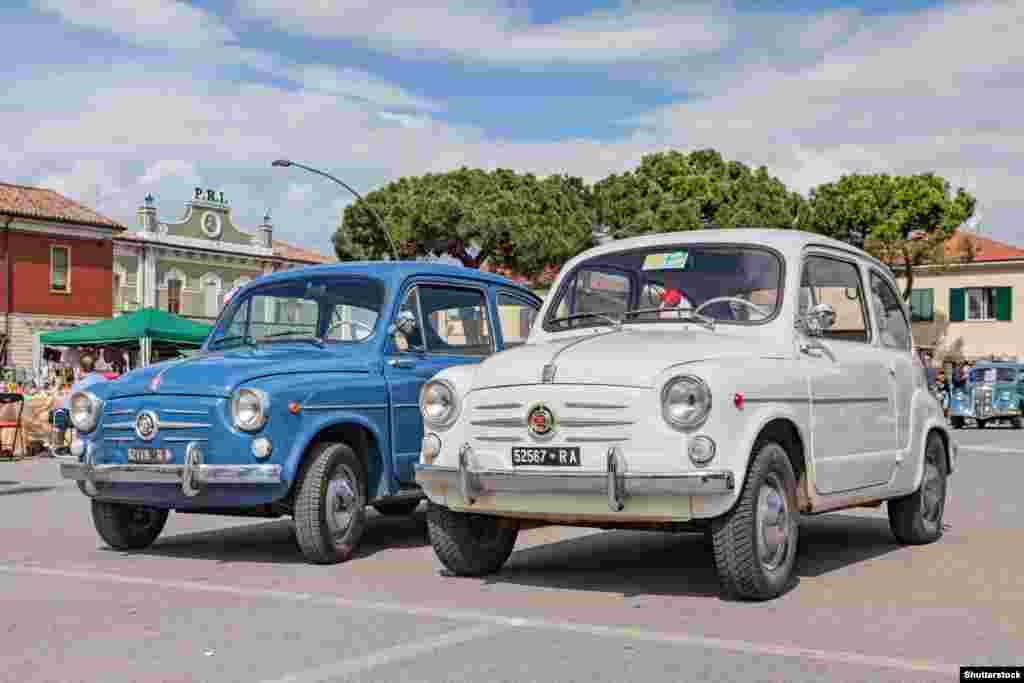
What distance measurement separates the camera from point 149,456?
8.27 m

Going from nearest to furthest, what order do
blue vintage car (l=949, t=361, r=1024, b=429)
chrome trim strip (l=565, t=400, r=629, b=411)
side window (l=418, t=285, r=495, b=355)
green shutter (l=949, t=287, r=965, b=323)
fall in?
chrome trim strip (l=565, t=400, r=629, b=411), side window (l=418, t=285, r=495, b=355), blue vintage car (l=949, t=361, r=1024, b=429), green shutter (l=949, t=287, r=965, b=323)

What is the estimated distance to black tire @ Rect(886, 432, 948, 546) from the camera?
9023 millimetres

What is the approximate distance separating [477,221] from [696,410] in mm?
47472

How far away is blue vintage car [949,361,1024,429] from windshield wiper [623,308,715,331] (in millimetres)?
28635

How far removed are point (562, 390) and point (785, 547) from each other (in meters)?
1.40

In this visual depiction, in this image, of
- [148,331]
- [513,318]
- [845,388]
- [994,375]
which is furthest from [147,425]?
[994,375]

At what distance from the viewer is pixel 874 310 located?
29.1 feet

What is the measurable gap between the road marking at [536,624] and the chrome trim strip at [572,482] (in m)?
0.70

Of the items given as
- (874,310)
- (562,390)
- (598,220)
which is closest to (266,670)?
(562,390)

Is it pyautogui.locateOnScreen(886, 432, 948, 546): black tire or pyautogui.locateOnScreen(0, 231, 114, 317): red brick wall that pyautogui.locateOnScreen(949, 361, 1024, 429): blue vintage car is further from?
pyautogui.locateOnScreen(0, 231, 114, 317): red brick wall

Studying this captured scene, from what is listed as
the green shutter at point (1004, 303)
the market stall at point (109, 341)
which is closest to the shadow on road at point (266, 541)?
the market stall at point (109, 341)

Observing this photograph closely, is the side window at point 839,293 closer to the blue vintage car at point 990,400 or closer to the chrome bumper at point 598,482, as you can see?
the chrome bumper at point 598,482

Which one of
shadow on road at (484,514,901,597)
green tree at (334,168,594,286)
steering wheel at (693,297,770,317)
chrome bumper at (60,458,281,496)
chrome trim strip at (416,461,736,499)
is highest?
green tree at (334,168,594,286)

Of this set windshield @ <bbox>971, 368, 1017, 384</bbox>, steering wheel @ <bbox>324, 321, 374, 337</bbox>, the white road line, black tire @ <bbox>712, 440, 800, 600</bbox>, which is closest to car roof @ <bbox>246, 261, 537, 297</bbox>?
steering wheel @ <bbox>324, 321, 374, 337</bbox>
